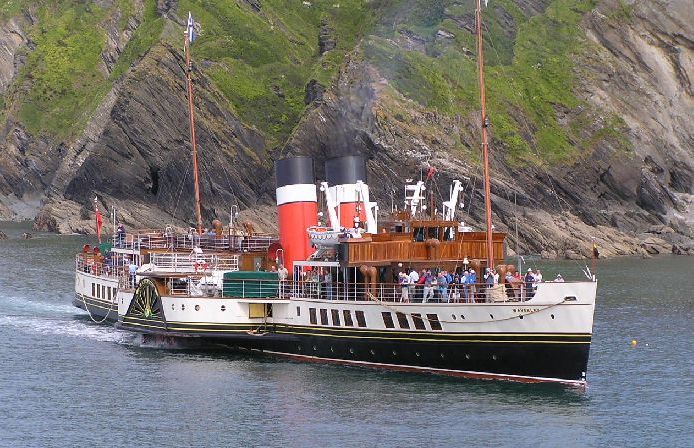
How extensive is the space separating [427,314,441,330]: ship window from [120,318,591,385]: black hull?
31 centimetres

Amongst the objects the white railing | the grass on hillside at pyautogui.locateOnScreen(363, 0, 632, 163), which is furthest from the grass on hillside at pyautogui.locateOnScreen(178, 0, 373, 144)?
the white railing

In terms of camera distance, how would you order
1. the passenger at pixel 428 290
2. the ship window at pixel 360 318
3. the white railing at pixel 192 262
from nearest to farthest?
the passenger at pixel 428 290 < the ship window at pixel 360 318 < the white railing at pixel 192 262

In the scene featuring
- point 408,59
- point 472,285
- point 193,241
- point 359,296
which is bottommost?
point 359,296

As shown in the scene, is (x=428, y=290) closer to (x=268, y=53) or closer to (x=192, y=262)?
(x=192, y=262)

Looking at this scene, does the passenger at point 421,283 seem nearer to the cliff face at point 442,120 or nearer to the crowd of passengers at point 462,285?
the crowd of passengers at point 462,285

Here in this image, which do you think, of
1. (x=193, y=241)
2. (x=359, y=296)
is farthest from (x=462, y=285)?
(x=193, y=241)

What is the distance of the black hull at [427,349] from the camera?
50.0 m

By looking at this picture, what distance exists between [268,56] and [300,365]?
5082 inches

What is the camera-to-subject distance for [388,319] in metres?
53.2

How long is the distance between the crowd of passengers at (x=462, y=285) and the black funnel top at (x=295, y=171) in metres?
8.08

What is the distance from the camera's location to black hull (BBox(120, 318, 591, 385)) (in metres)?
50.0

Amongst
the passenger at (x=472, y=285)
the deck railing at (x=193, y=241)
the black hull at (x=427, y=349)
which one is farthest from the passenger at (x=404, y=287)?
the deck railing at (x=193, y=241)

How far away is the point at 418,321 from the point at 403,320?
0.70 meters

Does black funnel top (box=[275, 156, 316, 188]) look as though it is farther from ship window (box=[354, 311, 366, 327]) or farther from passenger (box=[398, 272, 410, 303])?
passenger (box=[398, 272, 410, 303])
